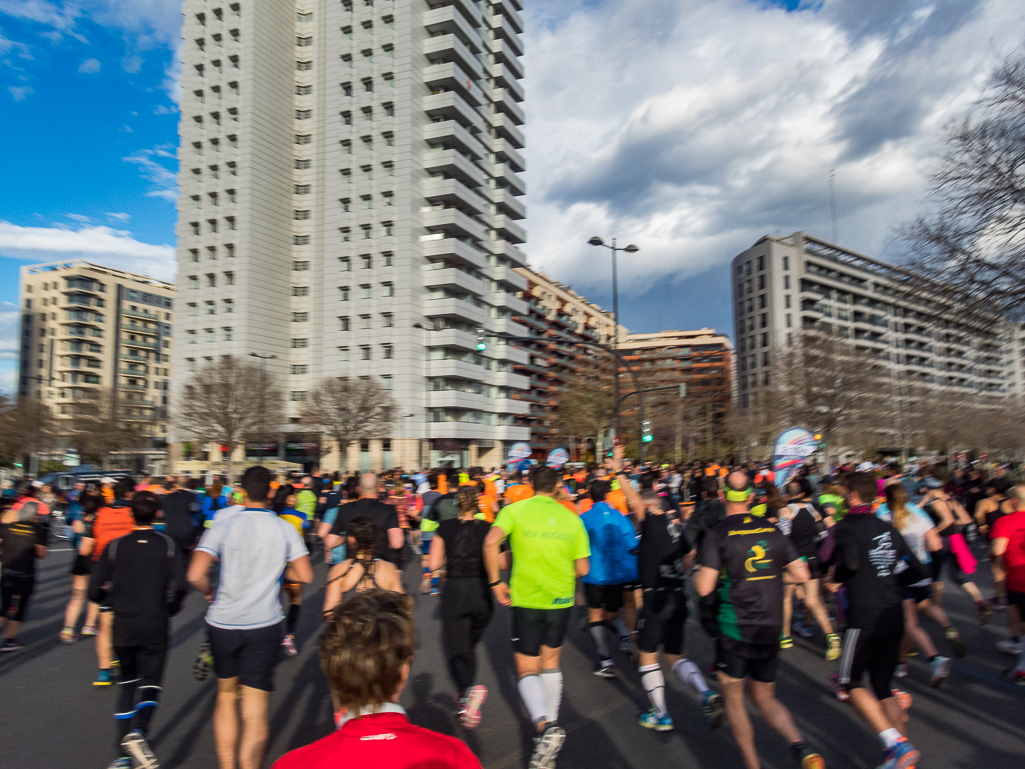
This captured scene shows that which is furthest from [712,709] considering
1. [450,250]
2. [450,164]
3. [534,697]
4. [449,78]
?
[449,78]

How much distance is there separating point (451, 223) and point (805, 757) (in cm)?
5524

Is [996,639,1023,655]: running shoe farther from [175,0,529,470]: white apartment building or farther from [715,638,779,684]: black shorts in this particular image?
[175,0,529,470]: white apartment building

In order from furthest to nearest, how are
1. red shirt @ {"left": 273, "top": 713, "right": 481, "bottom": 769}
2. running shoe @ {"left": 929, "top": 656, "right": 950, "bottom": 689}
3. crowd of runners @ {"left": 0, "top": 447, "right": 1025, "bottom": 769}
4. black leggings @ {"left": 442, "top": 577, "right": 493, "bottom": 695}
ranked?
running shoe @ {"left": 929, "top": 656, "right": 950, "bottom": 689}, black leggings @ {"left": 442, "top": 577, "right": 493, "bottom": 695}, crowd of runners @ {"left": 0, "top": 447, "right": 1025, "bottom": 769}, red shirt @ {"left": 273, "top": 713, "right": 481, "bottom": 769}

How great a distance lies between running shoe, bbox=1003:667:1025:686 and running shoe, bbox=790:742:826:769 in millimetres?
3166

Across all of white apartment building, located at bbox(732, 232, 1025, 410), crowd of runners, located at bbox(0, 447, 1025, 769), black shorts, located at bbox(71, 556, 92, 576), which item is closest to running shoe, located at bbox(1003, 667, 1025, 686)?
crowd of runners, located at bbox(0, 447, 1025, 769)

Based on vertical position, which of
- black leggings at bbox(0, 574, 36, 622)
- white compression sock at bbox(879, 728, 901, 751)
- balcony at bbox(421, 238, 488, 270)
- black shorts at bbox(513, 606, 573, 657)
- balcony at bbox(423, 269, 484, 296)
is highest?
balcony at bbox(421, 238, 488, 270)

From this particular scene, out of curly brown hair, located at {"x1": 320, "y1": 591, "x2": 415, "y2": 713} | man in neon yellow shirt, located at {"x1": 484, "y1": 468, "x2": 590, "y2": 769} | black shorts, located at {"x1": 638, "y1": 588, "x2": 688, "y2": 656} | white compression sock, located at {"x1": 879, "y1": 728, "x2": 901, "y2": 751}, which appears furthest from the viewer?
black shorts, located at {"x1": 638, "y1": 588, "x2": 688, "y2": 656}

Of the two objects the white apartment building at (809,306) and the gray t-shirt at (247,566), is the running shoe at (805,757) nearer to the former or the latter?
the gray t-shirt at (247,566)

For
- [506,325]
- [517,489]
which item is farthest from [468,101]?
[517,489]

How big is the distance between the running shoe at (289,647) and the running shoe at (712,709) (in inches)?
170

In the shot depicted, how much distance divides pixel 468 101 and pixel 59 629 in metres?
60.8

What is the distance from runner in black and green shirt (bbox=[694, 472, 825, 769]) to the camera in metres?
3.98

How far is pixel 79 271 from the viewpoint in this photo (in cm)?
9406

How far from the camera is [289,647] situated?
7027 mm
